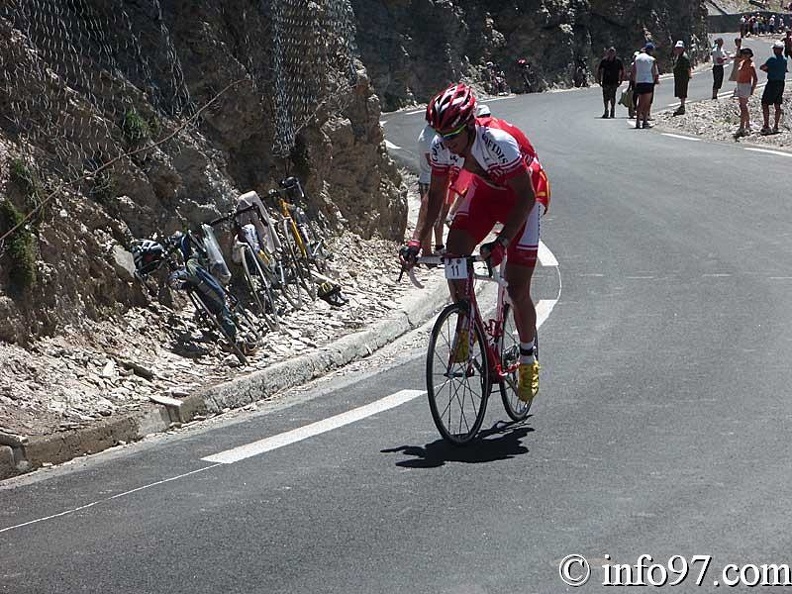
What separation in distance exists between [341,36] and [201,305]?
4.82 meters

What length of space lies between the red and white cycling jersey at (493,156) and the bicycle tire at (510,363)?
0.94 metres

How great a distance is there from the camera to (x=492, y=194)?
6.97 m

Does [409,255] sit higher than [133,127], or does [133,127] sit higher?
[133,127]

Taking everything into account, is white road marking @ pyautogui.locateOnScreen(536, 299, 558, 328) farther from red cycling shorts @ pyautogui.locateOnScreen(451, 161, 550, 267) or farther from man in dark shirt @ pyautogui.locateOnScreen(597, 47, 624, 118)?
man in dark shirt @ pyautogui.locateOnScreen(597, 47, 624, 118)

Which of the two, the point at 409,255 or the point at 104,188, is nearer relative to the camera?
the point at 409,255

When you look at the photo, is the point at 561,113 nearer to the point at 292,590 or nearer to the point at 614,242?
the point at 614,242

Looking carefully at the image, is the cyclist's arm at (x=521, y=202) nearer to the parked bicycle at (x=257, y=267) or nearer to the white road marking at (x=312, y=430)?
the white road marking at (x=312, y=430)

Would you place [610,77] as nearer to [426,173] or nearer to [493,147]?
[426,173]

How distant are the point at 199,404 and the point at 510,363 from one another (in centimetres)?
214

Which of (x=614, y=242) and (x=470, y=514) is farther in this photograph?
(x=614, y=242)

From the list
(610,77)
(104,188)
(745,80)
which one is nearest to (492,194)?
(104,188)

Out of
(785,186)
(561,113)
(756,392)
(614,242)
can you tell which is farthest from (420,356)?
(561,113)

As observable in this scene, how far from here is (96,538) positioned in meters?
5.50

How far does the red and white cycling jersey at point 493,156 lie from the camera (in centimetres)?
661
